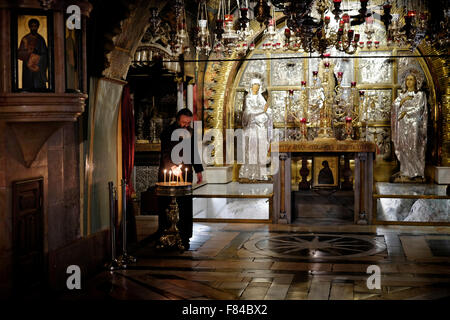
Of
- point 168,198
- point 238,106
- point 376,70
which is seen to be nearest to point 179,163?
point 168,198

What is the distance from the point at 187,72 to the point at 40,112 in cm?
795

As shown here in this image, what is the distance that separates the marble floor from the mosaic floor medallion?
0.04ft

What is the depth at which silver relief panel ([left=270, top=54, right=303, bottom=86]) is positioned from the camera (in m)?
16.0

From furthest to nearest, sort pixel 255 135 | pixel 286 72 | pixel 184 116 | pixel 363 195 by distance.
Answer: pixel 286 72
pixel 255 135
pixel 363 195
pixel 184 116

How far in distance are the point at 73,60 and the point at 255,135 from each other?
9816 millimetres

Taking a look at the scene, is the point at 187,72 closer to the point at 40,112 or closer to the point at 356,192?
the point at 356,192

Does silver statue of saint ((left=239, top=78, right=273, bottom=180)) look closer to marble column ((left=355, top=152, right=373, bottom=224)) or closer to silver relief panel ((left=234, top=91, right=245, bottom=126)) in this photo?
silver relief panel ((left=234, top=91, right=245, bottom=126))

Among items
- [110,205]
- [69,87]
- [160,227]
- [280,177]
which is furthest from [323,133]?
[69,87]

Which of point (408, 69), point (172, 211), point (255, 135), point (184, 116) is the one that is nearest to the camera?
point (172, 211)

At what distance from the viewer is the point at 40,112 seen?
5.52 meters

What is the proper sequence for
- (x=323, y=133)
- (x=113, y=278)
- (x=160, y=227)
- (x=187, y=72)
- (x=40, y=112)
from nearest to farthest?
(x=40, y=112) < (x=113, y=278) < (x=160, y=227) < (x=323, y=133) < (x=187, y=72)

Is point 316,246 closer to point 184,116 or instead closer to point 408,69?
point 184,116

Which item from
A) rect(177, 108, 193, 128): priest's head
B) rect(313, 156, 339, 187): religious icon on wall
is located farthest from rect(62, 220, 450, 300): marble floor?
rect(177, 108, 193, 128): priest's head

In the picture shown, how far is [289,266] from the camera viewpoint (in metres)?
7.40
